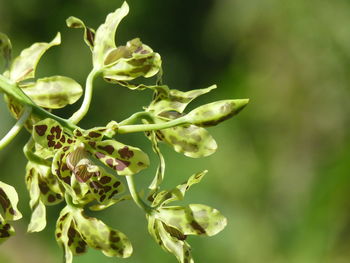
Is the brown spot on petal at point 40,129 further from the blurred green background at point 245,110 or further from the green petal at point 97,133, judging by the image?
the blurred green background at point 245,110

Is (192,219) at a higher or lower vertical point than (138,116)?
lower

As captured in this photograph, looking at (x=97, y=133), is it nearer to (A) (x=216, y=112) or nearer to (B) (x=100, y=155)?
(B) (x=100, y=155)

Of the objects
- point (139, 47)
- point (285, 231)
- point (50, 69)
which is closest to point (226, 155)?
point (285, 231)

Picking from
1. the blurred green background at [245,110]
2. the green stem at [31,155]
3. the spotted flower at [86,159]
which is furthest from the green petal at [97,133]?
the blurred green background at [245,110]

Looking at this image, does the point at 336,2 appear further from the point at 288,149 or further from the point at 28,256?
the point at 28,256

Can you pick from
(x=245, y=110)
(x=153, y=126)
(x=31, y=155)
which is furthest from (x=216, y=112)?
(x=245, y=110)

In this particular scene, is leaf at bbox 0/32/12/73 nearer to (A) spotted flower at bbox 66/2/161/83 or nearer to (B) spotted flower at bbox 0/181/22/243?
(A) spotted flower at bbox 66/2/161/83

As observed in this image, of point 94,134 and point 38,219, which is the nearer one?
point 94,134
